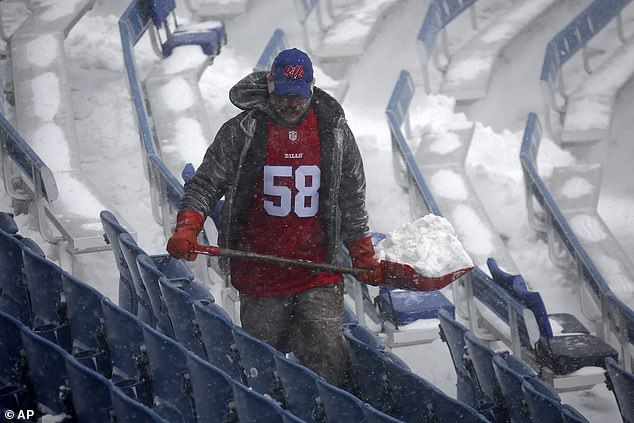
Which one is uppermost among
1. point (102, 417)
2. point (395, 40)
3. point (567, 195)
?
point (395, 40)

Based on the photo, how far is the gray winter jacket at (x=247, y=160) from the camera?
3494 millimetres

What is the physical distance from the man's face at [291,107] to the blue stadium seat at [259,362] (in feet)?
2.45

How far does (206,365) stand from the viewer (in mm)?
3012

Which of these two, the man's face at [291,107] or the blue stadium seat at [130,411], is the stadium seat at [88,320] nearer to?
the blue stadium seat at [130,411]

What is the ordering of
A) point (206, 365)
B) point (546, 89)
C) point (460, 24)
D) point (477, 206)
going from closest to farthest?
point (206, 365) → point (477, 206) → point (546, 89) → point (460, 24)

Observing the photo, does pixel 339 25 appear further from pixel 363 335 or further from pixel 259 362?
pixel 259 362

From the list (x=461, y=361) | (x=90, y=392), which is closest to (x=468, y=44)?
(x=461, y=361)

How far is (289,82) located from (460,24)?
6.52 meters

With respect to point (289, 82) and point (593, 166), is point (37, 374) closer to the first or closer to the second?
point (289, 82)

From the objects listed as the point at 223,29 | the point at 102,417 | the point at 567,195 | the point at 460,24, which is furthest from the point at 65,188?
the point at 460,24

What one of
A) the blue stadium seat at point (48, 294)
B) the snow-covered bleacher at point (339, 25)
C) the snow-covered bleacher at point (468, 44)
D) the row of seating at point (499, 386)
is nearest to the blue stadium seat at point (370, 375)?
the row of seating at point (499, 386)

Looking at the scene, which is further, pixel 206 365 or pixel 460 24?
pixel 460 24

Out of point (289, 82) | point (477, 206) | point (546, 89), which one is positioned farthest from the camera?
point (546, 89)

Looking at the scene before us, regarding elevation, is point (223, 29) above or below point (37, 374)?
above
